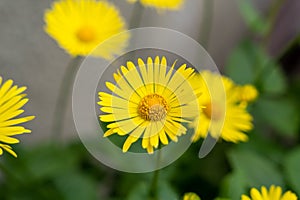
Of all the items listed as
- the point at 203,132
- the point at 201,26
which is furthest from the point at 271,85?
the point at 203,132

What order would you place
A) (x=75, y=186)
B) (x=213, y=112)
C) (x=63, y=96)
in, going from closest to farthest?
(x=213, y=112), (x=75, y=186), (x=63, y=96)

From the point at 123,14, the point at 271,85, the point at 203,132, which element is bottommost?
the point at 203,132

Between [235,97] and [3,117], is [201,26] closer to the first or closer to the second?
[235,97]

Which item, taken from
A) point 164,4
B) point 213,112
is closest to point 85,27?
point 164,4

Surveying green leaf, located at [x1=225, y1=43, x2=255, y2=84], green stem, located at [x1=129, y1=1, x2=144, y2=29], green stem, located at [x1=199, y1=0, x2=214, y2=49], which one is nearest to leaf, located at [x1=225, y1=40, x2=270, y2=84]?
green leaf, located at [x1=225, y1=43, x2=255, y2=84]

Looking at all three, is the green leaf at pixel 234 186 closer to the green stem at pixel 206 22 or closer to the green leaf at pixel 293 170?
the green leaf at pixel 293 170

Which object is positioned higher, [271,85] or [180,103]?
[271,85]

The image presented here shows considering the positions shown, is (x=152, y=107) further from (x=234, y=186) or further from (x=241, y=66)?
(x=241, y=66)

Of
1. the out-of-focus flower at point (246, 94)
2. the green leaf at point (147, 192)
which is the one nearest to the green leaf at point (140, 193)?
the green leaf at point (147, 192)
